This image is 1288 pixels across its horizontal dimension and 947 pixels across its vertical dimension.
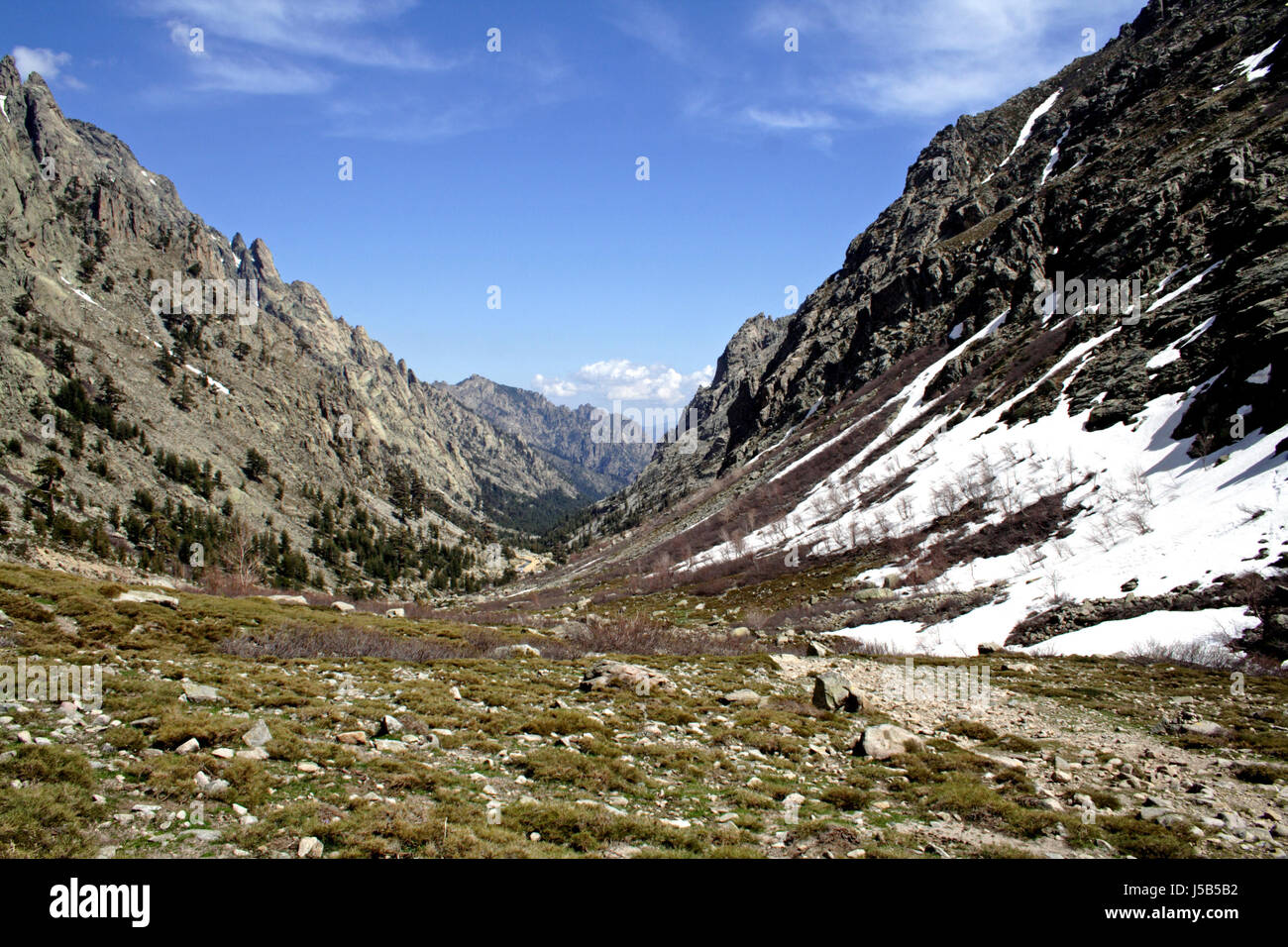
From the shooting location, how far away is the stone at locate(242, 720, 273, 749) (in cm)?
951

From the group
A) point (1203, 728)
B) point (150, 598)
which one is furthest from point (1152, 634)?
point (150, 598)

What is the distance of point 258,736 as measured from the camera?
31.8 ft

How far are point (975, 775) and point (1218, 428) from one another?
38102mm

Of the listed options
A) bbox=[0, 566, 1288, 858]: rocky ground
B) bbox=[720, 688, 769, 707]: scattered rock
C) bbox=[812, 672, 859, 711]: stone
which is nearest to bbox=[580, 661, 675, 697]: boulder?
bbox=[0, 566, 1288, 858]: rocky ground

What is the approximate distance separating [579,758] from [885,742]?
7.12 metres

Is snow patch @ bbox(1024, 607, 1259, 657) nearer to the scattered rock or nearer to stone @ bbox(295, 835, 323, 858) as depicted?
the scattered rock

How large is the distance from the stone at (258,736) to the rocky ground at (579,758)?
45 mm

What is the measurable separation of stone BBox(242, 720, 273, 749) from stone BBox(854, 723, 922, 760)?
1186 centimetres

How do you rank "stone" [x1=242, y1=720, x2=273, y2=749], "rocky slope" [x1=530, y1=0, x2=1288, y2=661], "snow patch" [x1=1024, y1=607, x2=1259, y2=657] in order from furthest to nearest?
1. "rocky slope" [x1=530, y1=0, x2=1288, y2=661]
2. "snow patch" [x1=1024, y1=607, x2=1259, y2=657]
3. "stone" [x1=242, y1=720, x2=273, y2=749]

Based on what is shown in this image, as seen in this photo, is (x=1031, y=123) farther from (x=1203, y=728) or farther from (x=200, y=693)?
(x=200, y=693)

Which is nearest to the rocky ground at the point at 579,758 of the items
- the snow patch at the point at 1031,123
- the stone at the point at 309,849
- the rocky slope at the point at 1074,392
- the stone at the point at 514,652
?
the stone at the point at 309,849
